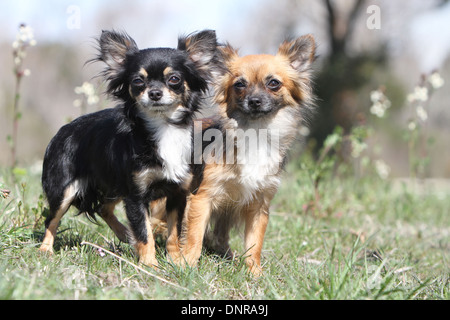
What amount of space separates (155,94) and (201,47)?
682 millimetres

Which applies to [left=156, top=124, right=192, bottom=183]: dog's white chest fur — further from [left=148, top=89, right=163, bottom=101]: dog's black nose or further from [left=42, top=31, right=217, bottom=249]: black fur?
[left=148, top=89, right=163, bottom=101]: dog's black nose

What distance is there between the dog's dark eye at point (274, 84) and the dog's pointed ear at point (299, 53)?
307 millimetres

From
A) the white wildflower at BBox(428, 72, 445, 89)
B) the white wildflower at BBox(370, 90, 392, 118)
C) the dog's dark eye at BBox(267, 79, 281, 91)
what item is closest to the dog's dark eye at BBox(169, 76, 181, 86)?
the dog's dark eye at BBox(267, 79, 281, 91)

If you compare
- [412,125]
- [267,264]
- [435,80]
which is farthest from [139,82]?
[435,80]

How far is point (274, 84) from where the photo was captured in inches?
146

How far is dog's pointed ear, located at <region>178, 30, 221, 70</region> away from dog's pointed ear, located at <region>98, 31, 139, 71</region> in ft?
1.23

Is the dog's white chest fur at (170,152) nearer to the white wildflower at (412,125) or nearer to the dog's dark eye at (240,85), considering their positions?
the dog's dark eye at (240,85)

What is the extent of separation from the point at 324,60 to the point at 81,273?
11.7 m

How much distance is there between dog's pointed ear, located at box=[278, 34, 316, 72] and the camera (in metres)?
3.88

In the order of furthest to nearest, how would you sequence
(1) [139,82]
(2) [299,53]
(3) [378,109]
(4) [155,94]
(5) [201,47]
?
1. (3) [378,109]
2. (2) [299,53]
3. (5) [201,47]
4. (1) [139,82]
5. (4) [155,94]

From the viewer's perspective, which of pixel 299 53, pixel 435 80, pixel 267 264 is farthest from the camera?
pixel 435 80

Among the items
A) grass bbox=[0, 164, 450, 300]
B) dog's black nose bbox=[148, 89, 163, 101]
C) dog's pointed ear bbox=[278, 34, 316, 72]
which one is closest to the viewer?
grass bbox=[0, 164, 450, 300]

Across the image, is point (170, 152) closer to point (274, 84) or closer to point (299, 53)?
point (274, 84)
